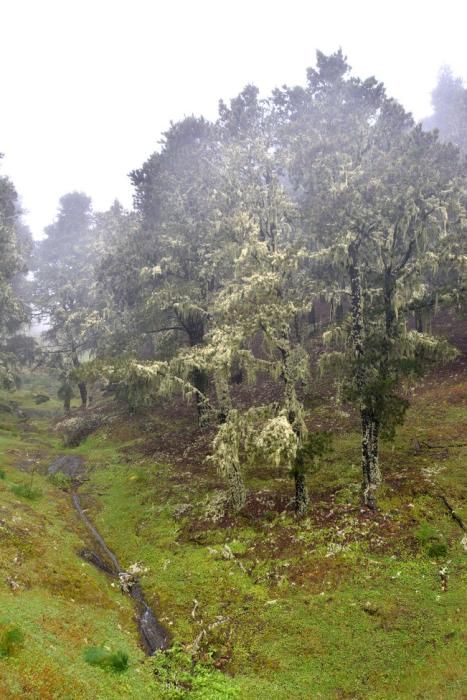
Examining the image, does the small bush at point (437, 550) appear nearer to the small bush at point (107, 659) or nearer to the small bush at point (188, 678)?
the small bush at point (188, 678)

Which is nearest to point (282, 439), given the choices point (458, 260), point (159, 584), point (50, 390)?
point (159, 584)

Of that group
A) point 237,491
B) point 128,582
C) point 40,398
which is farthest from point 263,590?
point 40,398

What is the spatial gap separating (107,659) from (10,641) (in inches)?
100

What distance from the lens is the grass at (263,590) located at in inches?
463

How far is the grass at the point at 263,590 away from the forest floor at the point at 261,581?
0.05 m

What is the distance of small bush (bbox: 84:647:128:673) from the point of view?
38.2 ft

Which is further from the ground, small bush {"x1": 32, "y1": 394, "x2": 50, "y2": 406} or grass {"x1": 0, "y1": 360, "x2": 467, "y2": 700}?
small bush {"x1": 32, "y1": 394, "x2": 50, "y2": 406}

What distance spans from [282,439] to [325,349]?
70.3 ft

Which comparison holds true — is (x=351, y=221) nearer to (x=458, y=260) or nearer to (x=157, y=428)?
(x=458, y=260)

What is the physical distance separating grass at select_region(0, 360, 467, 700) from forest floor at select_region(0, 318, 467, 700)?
0.05m

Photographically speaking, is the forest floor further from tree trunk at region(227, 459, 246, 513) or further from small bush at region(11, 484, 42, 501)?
tree trunk at region(227, 459, 246, 513)

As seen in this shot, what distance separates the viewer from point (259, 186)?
2853 cm

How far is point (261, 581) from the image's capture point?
52.5 ft

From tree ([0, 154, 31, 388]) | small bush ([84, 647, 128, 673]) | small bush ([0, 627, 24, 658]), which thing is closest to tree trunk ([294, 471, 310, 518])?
small bush ([84, 647, 128, 673])
